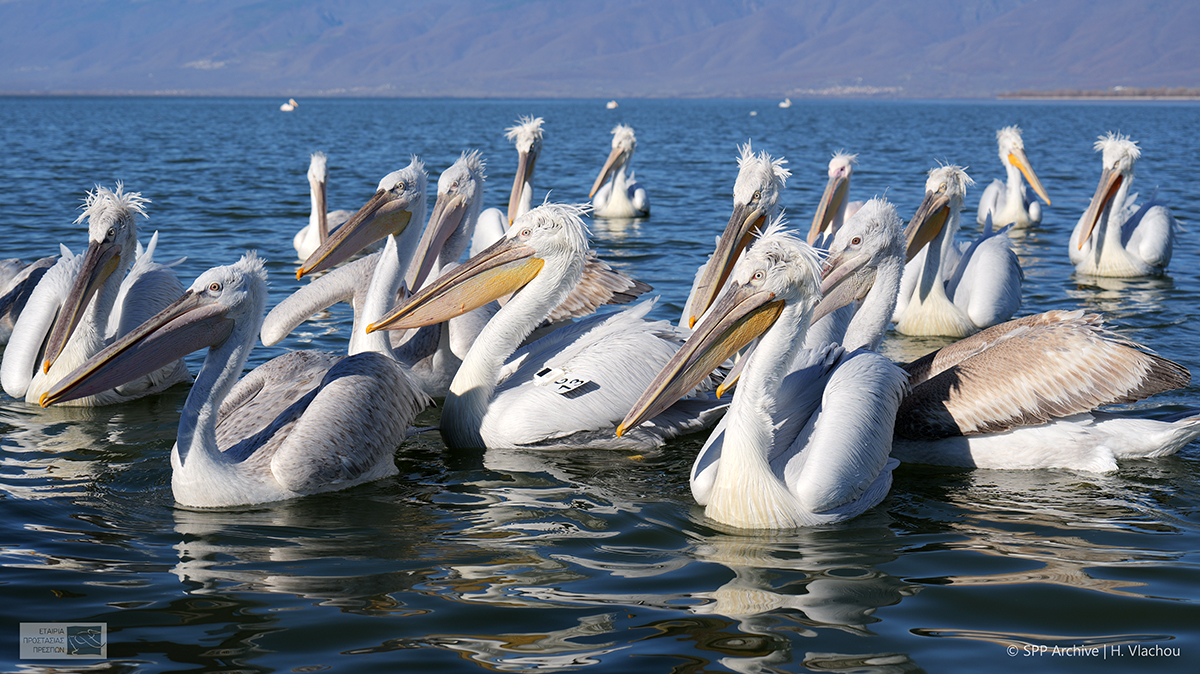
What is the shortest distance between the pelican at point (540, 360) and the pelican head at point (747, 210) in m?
0.55

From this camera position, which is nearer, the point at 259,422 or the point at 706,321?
the point at 706,321

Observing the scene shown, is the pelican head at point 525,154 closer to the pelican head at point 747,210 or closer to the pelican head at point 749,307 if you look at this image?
the pelican head at point 747,210

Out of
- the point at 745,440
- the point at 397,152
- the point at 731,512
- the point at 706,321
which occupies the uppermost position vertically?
the point at 397,152

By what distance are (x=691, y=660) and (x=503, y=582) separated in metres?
0.75

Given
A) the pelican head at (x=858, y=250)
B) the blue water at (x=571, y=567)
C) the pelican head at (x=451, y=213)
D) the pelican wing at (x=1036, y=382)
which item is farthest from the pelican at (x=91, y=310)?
the pelican wing at (x=1036, y=382)

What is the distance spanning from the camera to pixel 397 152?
23781 mm

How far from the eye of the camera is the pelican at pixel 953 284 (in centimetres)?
678

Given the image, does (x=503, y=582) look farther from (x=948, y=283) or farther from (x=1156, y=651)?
(x=948, y=283)

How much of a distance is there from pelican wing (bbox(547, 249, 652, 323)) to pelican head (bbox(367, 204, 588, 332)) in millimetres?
1067

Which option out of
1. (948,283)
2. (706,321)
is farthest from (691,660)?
(948,283)

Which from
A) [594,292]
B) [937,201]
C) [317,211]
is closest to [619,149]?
[317,211]

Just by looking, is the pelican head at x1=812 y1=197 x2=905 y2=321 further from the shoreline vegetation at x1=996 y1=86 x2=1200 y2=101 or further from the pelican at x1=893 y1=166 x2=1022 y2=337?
A: the shoreline vegetation at x1=996 y1=86 x2=1200 y2=101

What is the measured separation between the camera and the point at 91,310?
5441 mm

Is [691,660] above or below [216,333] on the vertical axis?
below
